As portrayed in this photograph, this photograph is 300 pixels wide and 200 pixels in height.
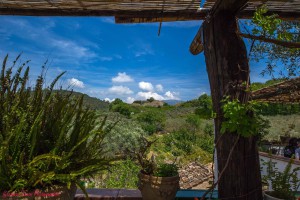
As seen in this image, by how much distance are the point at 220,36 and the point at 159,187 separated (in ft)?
4.30

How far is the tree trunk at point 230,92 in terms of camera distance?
2.11m

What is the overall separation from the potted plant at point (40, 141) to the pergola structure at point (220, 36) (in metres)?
0.83

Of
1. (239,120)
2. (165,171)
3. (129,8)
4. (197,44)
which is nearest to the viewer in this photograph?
(239,120)

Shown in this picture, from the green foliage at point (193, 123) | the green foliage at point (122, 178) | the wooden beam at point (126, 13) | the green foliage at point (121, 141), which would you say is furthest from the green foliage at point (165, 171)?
the green foliage at point (193, 123)

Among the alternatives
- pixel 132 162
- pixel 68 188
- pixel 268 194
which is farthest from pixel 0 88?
pixel 132 162

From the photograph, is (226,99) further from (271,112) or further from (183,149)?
(271,112)

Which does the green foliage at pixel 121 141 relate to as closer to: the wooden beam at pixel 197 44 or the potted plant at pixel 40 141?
the wooden beam at pixel 197 44

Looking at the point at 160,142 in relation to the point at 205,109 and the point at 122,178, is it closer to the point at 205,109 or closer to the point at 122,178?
the point at 122,178

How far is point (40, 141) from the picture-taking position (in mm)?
1763

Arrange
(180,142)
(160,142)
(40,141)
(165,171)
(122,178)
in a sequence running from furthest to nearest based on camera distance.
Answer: (160,142), (180,142), (122,178), (165,171), (40,141)

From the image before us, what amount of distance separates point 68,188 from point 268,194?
1.52 m

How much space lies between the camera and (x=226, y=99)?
2100 millimetres

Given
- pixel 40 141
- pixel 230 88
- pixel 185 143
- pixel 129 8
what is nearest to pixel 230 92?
pixel 230 88

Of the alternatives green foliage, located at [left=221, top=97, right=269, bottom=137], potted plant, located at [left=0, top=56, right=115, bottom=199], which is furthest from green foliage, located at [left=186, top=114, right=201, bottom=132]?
potted plant, located at [left=0, top=56, right=115, bottom=199]
